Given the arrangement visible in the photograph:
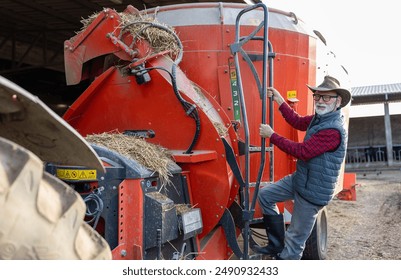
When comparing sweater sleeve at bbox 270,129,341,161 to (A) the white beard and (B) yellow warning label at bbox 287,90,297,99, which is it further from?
(B) yellow warning label at bbox 287,90,297,99

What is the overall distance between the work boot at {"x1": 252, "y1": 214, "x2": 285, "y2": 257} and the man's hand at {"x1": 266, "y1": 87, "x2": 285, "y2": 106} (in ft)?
3.45

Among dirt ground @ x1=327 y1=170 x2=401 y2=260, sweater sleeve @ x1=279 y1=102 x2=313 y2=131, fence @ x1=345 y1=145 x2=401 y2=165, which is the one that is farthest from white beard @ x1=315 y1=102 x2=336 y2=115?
fence @ x1=345 y1=145 x2=401 y2=165

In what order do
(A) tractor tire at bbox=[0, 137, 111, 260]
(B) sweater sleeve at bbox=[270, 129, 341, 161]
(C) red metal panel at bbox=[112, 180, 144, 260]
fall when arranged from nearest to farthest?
(A) tractor tire at bbox=[0, 137, 111, 260], (C) red metal panel at bbox=[112, 180, 144, 260], (B) sweater sleeve at bbox=[270, 129, 341, 161]

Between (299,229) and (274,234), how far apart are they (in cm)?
30

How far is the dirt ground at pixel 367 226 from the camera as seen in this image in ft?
19.5

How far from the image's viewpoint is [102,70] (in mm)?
4312

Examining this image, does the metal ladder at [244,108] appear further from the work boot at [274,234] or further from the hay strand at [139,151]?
the hay strand at [139,151]

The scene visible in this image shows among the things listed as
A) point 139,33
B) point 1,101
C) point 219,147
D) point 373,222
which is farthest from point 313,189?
point 373,222

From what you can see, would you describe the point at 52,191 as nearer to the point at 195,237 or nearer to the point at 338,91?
the point at 195,237

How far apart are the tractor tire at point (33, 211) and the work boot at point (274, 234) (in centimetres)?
245

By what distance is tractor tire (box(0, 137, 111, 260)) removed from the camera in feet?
4.85

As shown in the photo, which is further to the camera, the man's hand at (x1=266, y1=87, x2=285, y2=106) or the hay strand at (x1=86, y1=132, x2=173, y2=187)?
the man's hand at (x1=266, y1=87, x2=285, y2=106)

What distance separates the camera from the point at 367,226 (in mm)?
7770
